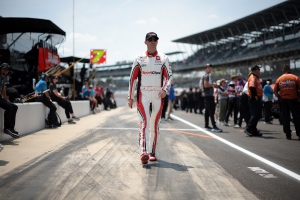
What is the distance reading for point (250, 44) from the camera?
→ 46844mm

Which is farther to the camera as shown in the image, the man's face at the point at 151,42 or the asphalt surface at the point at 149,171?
the man's face at the point at 151,42

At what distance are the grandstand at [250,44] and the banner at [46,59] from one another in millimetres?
17624

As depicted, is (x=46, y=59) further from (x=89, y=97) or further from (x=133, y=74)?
(x=133, y=74)

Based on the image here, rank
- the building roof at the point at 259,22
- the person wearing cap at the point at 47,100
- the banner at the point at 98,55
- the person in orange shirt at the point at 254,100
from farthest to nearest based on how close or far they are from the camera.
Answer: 1. the building roof at the point at 259,22
2. the banner at the point at 98,55
3. the person wearing cap at the point at 47,100
4. the person in orange shirt at the point at 254,100

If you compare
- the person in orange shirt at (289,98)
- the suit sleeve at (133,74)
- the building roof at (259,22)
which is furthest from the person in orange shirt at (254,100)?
the building roof at (259,22)

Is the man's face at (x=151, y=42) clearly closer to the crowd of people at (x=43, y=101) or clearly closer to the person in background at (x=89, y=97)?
the crowd of people at (x=43, y=101)

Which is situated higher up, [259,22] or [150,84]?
[259,22]

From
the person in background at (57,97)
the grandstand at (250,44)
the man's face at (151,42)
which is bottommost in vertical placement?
the person in background at (57,97)

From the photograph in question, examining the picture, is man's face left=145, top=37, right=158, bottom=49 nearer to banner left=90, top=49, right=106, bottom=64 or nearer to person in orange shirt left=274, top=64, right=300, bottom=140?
person in orange shirt left=274, top=64, right=300, bottom=140

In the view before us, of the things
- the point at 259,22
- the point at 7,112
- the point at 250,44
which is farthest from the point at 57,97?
the point at 250,44

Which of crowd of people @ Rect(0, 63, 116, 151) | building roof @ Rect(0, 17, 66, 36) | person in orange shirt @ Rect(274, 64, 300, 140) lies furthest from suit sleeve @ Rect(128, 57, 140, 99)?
building roof @ Rect(0, 17, 66, 36)

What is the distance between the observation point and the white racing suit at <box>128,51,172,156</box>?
4.42 m

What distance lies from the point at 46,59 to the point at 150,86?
Result: 928cm

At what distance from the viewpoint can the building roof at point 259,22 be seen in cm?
3773
